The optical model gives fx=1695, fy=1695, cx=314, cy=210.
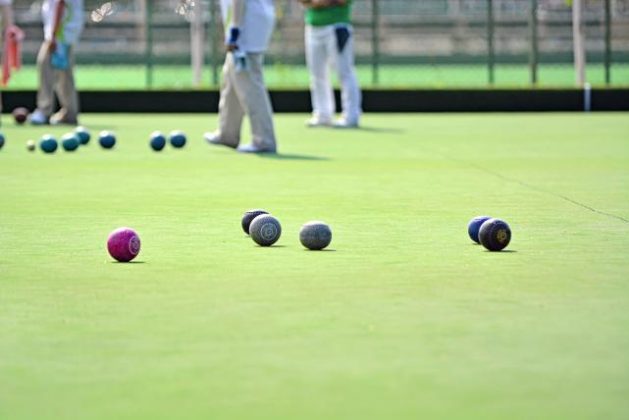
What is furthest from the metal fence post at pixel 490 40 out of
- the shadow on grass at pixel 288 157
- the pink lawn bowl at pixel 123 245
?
the pink lawn bowl at pixel 123 245

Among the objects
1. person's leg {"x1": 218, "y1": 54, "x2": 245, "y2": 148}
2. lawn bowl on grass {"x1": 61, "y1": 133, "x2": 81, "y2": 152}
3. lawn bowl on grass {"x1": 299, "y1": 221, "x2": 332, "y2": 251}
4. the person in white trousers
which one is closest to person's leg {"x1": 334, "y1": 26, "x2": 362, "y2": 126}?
person's leg {"x1": 218, "y1": 54, "x2": 245, "y2": 148}

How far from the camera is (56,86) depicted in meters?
15.9

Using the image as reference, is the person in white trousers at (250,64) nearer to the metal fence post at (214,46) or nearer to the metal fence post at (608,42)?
the metal fence post at (214,46)

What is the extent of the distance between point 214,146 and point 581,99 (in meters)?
7.17

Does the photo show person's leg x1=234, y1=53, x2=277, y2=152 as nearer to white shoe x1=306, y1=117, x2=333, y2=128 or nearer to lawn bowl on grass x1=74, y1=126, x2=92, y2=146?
lawn bowl on grass x1=74, y1=126, x2=92, y2=146

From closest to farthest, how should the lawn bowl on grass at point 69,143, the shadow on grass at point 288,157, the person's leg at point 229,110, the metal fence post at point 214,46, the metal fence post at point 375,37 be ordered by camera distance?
the shadow on grass at point 288,157 < the person's leg at point 229,110 < the lawn bowl on grass at point 69,143 < the metal fence post at point 214,46 < the metal fence post at point 375,37

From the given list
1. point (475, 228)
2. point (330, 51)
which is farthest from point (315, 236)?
point (330, 51)

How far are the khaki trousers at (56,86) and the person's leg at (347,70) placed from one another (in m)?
2.45

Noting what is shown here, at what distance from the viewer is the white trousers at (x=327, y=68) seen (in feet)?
50.9

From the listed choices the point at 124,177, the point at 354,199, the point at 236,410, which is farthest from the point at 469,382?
the point at 124,177

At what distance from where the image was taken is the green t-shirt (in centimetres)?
1535

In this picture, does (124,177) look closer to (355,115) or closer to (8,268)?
(8,268)

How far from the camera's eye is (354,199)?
8797 millimetres

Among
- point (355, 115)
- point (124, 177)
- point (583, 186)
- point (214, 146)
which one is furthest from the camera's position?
point (355, 115)
